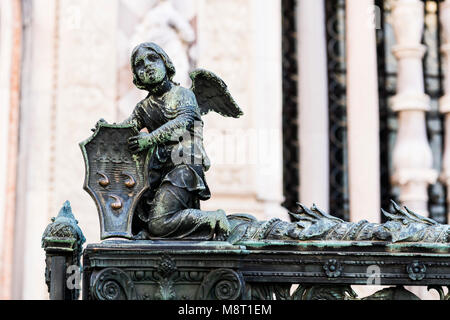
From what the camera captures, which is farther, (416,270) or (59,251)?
(416,270)

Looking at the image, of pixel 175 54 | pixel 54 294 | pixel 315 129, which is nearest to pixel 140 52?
pixel 54 294

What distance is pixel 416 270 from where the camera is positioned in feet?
20.3

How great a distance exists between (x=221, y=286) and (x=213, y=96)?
1.49 metres

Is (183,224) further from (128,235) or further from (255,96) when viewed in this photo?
(255,96)

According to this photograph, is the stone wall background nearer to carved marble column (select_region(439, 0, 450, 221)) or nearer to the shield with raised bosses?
carved marble column (select_region(439, 0, 450, 221))

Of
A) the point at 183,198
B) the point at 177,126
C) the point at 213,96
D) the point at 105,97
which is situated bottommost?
the point at 183,198

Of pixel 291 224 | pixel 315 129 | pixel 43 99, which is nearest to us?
pixel 291 224

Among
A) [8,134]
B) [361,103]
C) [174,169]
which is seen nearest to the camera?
[174,169]

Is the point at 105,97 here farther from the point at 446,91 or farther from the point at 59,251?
the point at 59,251

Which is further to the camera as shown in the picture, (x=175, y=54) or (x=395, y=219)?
(x=175, y=54)

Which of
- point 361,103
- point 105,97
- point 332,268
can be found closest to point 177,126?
point 332,268

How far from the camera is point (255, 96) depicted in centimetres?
1169

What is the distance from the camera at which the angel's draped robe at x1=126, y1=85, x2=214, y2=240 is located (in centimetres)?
611
